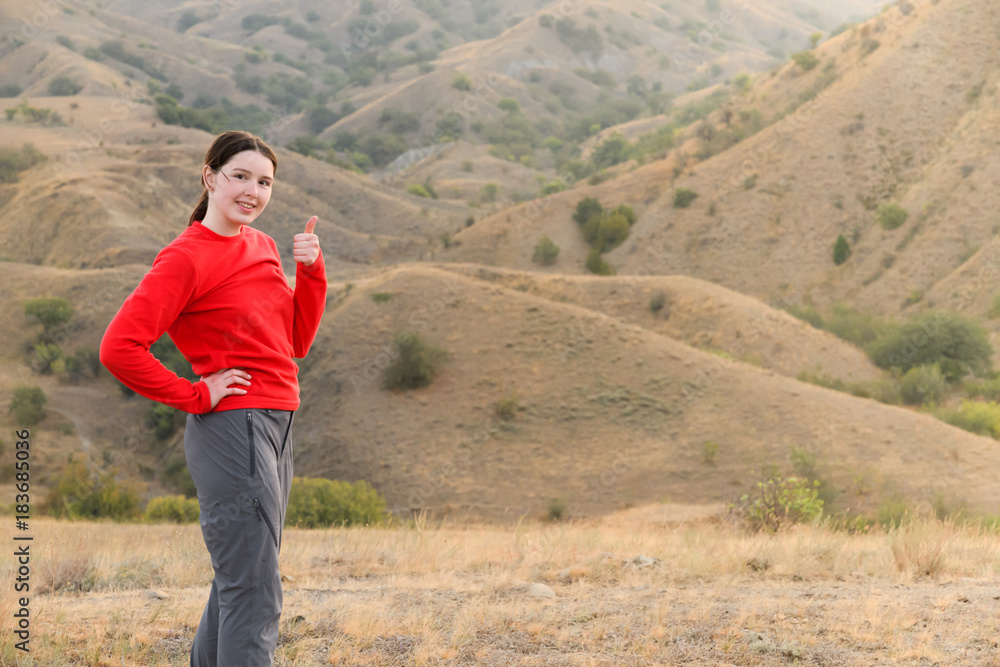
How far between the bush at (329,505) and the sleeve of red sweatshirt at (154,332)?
10096mm

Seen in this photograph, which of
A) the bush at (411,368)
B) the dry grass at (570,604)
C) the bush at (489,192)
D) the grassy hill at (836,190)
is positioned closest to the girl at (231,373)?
the dry grass at (570,604)

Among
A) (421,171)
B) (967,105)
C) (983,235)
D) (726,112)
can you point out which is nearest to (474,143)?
(421,171)

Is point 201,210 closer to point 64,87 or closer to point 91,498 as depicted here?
point 91,498

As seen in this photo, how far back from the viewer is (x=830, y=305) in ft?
88.0

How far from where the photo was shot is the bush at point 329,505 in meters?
12.2

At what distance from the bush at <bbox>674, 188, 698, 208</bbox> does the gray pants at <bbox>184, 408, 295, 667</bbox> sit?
31.9 meters

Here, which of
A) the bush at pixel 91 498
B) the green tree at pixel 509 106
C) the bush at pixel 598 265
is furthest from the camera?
the green tree at pixel 509 106

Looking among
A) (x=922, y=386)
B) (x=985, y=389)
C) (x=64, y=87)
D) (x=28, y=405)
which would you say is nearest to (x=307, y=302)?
(x=922, y=386)

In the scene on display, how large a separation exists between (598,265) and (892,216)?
1141 centimetres

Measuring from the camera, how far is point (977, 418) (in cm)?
1591

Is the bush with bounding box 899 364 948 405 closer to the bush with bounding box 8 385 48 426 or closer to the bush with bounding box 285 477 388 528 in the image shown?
the bush with bounding box 285 477 388 528

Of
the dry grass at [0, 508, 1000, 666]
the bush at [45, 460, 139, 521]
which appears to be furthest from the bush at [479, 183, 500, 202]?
the dry grass at [0, 508, 1000, 666]

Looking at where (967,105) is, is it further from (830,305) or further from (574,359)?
(574,359)

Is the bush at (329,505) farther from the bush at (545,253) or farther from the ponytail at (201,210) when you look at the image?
the bush at (545,253)
